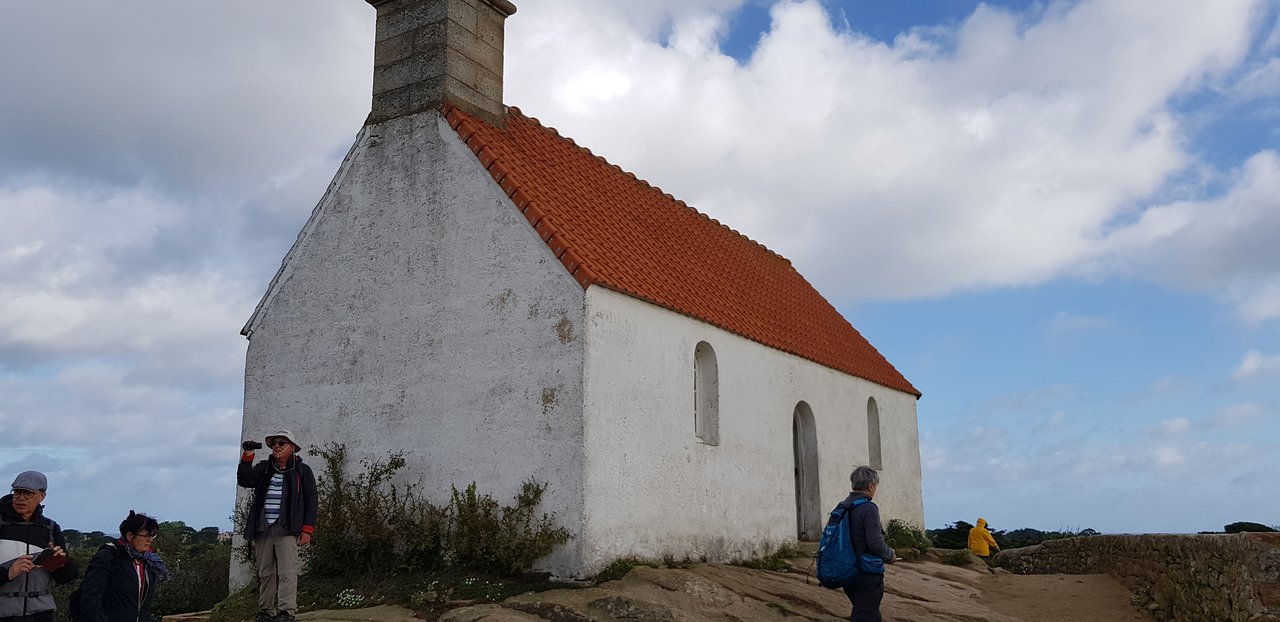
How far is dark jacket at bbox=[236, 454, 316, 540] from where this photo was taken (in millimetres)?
10438

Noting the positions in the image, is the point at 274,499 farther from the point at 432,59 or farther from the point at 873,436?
the point at 873,436

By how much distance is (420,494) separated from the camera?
12938 mm

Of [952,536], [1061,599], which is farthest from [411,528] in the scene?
[952,536]

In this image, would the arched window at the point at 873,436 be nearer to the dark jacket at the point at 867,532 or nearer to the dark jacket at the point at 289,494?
the dark jacket at the point at 867,532

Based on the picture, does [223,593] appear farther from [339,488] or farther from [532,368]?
[532,368]

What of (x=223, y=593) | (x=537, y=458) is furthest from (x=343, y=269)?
(x=223, y=593)

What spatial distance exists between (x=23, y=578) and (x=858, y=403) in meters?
15.6

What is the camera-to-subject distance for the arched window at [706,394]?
14625mm

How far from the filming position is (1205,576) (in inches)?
489

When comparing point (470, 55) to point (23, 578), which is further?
point (470, 55)

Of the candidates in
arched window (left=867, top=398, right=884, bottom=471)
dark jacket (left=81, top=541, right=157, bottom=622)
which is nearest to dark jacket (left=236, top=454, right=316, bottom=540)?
dark jacket (left=81, top=541, right=157, bottom=622)

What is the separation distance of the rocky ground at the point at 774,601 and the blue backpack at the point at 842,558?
2.14 meters

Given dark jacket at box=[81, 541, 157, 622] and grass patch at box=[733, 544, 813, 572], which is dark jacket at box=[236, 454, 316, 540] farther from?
grass patch at box=[733, 544, 813, 572]

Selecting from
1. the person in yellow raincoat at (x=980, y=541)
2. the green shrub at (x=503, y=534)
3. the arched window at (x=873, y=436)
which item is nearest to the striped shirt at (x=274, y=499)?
the green shrub at (x=503, y=534)
